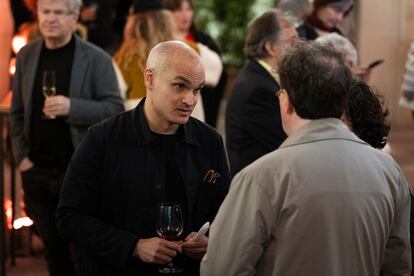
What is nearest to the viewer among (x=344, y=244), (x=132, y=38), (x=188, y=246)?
(x=344, y=244)

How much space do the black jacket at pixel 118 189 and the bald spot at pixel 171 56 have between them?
220 mm

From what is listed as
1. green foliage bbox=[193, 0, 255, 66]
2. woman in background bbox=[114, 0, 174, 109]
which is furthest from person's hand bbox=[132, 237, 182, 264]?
green foliage bbox=[193, 0, 255, 66]

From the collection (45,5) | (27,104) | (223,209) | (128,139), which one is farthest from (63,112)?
(223,209)

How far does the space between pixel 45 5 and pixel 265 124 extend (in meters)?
1.37

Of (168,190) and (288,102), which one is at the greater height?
(288,102)

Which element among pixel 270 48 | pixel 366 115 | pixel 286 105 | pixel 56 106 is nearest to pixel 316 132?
pixel 286 105

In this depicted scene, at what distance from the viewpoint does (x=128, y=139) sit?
3418 millimetres

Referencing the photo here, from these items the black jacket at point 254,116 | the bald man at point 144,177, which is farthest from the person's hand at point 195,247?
the black jacket at point 254,116

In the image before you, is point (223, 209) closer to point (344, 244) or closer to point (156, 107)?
point (344, 244)

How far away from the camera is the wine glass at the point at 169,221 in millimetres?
3213

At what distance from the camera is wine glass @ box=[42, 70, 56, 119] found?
4.82 metres

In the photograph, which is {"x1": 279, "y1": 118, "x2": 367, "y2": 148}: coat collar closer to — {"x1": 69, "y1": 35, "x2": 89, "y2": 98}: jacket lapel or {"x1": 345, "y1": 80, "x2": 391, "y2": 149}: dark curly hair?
{"x1": 345, "y1": 80, "x2": 391, "y2": 149}: dark curly hair

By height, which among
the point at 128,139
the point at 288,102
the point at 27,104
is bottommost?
Result: the point at 27,104

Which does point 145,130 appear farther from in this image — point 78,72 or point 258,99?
point 78,72
